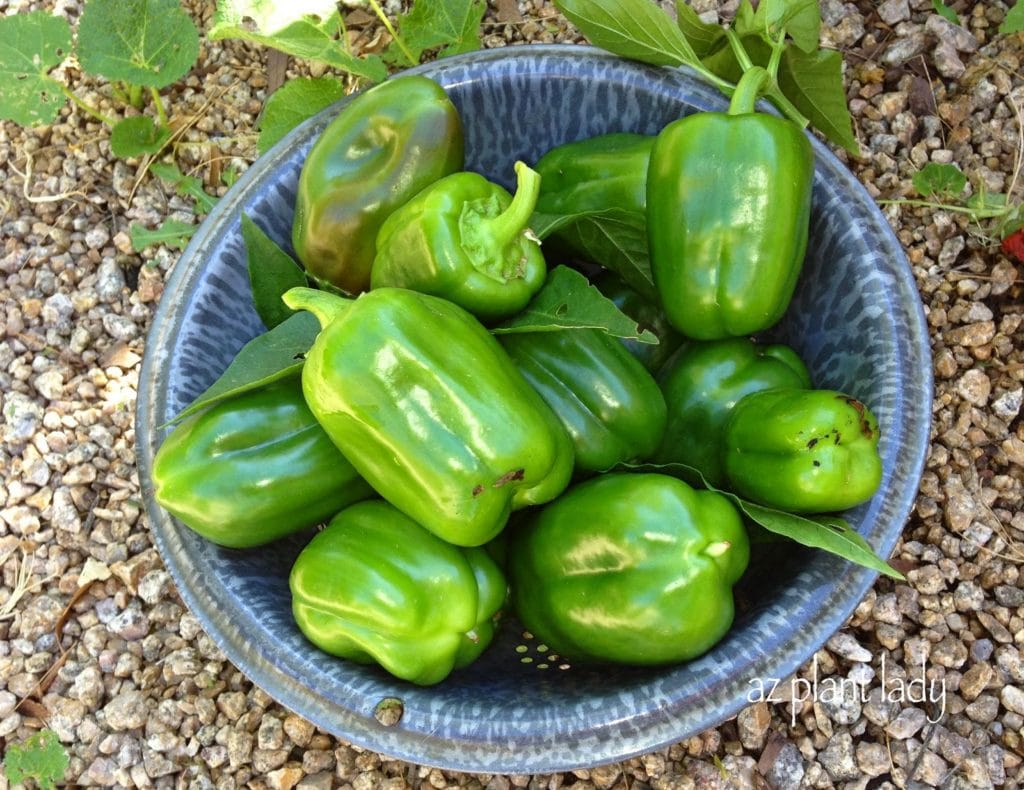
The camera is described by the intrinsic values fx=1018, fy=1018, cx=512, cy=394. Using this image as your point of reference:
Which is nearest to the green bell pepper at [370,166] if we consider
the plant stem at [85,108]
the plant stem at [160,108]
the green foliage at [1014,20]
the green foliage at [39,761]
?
the plant stem at [160,108]

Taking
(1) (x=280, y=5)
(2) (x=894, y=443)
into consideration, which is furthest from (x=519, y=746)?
(1) (x=280, y=5)

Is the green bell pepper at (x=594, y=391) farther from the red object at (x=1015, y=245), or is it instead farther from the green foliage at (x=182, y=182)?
the green foliage at (x=182, y=182)

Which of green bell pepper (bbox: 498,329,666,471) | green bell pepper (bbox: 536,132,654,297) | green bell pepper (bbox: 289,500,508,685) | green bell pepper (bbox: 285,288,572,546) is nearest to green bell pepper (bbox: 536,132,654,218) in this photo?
green bell pepper (bbox: 536,132,654,297)

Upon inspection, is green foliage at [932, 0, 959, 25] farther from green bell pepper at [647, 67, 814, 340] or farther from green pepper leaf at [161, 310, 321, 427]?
green pepper leaf at [161, 310, 321, 427]

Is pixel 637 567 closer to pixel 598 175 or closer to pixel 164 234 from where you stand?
pixel 598 175

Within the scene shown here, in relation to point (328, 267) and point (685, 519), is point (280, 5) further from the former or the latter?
point (685, 519)

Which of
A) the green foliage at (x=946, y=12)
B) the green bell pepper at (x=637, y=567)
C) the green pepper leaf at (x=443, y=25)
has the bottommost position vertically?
the green bell pepper at (x=637, y=567)

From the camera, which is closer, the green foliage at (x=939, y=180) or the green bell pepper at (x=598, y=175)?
the green bell pepper at (x=598, y=175)
